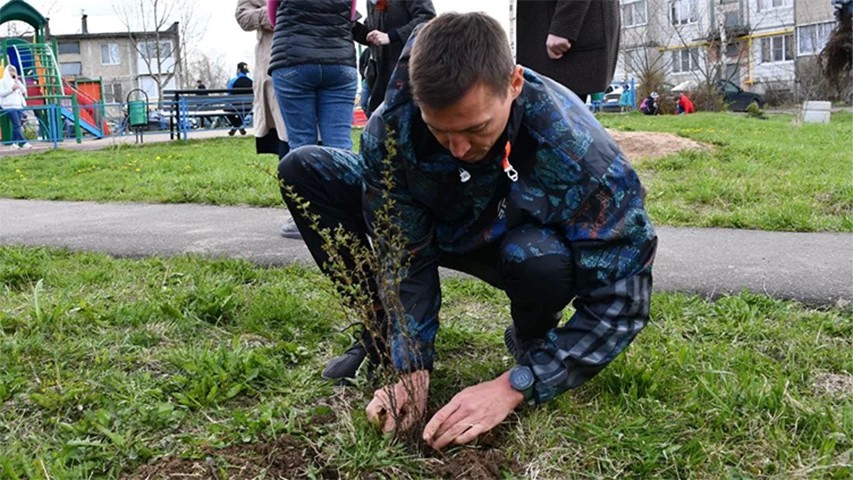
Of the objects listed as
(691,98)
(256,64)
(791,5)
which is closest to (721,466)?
(256,64)

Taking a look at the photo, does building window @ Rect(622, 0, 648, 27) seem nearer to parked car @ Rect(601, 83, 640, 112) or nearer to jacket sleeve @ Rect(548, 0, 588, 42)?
parked car @ Rect(601, 83, 640, 112)

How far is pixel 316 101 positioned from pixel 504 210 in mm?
2562

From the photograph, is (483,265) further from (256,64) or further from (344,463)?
(256,64)

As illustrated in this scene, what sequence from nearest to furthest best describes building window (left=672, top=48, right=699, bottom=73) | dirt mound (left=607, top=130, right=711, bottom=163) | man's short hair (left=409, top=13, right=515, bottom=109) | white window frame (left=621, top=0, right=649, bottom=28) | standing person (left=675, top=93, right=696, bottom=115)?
man's short hair (left=409, top=13, right=515, bottom=109) < dirt mound (left=607, top=130, right=711, bottom=163) < standing person (left=675, top=93, right=696, bottom=115) < building window (left=672, top=48, right=699, bottom=73) < white window frame (left=621, top=0, right=649, bottom=28)

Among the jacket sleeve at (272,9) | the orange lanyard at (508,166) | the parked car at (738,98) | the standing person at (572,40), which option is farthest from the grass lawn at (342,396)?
the parked car at (738,98)

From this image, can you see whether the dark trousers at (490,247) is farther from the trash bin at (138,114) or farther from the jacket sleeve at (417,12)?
the trash bin at (138,114)

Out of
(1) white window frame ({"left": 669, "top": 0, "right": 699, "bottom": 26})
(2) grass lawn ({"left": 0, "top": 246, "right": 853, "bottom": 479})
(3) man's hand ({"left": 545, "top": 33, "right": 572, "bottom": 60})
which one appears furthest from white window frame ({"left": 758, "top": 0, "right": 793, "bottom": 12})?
(2) grass lawn ({"left": 0, "top": 246, "right": 853, "bottom": 479})

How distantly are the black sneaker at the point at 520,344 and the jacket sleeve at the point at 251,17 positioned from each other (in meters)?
2.92

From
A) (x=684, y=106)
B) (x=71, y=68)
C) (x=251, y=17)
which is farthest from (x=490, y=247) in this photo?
(x=71, y=68)

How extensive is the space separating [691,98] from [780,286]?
25788 mm

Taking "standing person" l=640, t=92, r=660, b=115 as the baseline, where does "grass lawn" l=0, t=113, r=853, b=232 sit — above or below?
below

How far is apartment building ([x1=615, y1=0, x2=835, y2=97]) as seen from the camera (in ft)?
138

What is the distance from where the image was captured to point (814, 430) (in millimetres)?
2049

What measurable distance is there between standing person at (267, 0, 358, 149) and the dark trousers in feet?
6.38
